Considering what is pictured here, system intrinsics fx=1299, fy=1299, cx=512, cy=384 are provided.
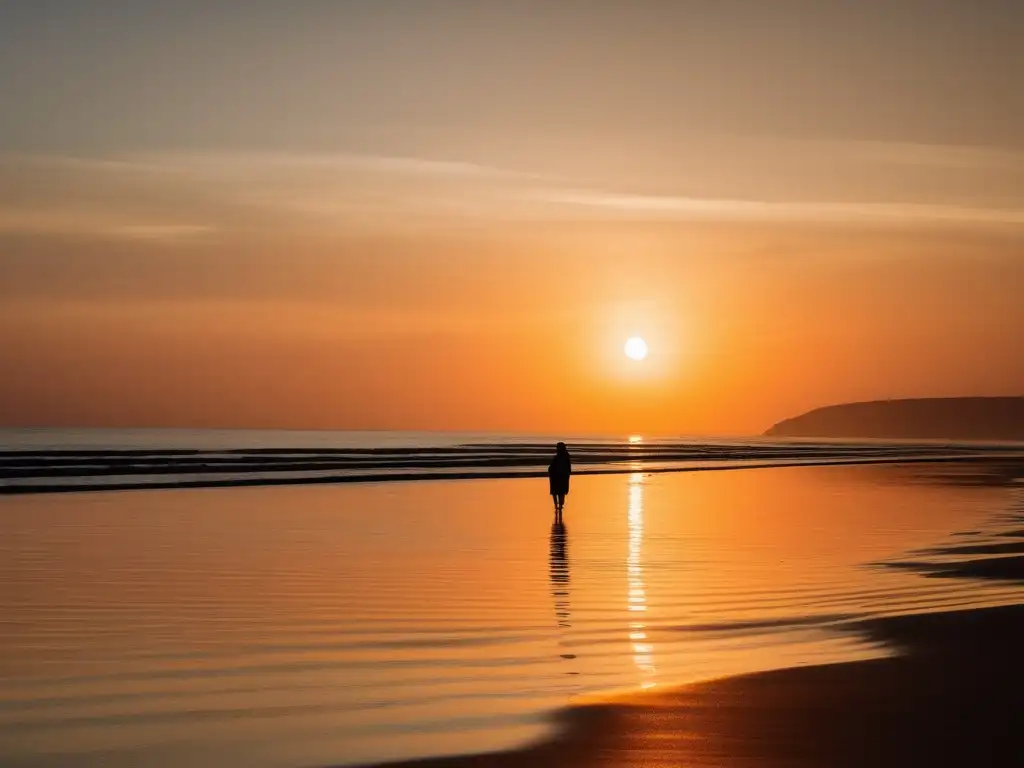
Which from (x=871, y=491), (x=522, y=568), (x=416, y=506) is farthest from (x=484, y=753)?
(x=871, y=491)

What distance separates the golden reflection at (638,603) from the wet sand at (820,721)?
961 millimetres

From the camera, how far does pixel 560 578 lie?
1828 centimetres

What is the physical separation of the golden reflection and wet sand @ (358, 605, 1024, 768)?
37.8 inches

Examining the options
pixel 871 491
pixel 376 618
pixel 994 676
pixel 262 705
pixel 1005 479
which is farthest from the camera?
pixel 1005 479

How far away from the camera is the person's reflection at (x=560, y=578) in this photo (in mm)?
14039

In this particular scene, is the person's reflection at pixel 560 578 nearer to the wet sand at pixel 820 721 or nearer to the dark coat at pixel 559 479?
the wet sand at pixel 820 721

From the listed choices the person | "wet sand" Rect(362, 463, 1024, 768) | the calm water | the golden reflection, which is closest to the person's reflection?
the calm water

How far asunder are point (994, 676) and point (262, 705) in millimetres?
6018

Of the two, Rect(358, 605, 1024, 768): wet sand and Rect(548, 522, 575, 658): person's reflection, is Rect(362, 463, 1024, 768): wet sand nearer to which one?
Rect(358, 605, 1024, 768): wet sand

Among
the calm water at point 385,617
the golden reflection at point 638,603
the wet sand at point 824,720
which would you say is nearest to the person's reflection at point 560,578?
the calm water at point 385,617

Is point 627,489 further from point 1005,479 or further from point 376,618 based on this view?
point 376,618

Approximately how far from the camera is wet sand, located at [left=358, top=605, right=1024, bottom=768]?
817 cm

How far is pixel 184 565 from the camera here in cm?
1952

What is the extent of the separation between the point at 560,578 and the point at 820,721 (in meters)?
9.28
